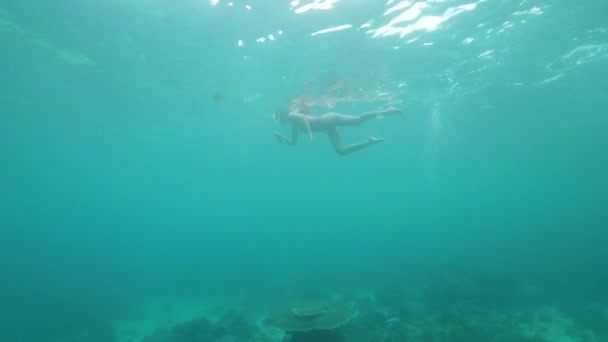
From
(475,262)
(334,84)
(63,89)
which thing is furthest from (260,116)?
(475,262)

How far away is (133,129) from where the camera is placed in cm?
3438

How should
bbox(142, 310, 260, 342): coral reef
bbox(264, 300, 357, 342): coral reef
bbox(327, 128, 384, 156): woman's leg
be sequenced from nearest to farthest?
bbox(264, 300, 357, 342): coral reef
bbox(327, 128, 384, 156): woman's leg
bbox(142, 310, 260, 342): coral reef

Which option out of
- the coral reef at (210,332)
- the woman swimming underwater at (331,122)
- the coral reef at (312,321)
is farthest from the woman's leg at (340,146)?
the coral reef at (210,332)

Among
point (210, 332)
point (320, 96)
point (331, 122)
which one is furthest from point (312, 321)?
point (320, 96)

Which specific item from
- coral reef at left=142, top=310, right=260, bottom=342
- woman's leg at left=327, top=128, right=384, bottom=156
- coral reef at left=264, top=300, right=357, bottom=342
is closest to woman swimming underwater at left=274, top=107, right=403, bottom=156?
woman's leg at left=327, top=128, right=384, bottom=156

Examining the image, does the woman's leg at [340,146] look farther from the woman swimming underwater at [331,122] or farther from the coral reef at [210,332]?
the coral reef at [210,332]

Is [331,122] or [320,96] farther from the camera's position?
[320,96]

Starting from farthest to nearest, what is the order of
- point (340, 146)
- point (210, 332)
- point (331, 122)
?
point (210, 332), point (331, 122), point (340, 146)

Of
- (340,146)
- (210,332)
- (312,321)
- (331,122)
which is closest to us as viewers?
(312,321)

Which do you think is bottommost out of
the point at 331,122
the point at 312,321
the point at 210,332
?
the point at 210,332

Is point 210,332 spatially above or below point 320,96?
below

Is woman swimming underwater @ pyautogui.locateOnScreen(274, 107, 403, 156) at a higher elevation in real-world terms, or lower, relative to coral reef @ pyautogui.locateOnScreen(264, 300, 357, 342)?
higher

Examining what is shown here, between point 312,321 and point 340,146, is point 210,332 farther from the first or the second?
point 340,146

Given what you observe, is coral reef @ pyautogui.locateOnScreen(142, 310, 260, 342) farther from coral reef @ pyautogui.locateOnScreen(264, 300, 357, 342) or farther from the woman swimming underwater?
the woman swimming underwater
